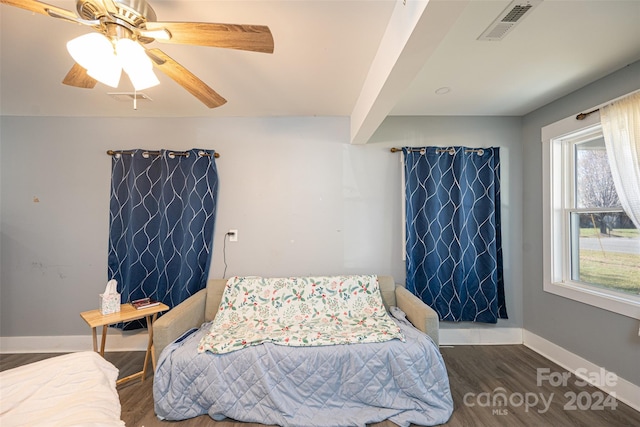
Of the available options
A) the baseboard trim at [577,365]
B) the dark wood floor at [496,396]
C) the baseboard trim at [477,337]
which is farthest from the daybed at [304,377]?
the baseboard trim at [577,365]

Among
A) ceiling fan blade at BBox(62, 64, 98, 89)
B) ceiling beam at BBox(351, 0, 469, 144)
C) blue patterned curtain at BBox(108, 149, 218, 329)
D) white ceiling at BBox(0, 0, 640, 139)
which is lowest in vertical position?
blue patterned curtain at BBox(108, 149, 218, 329)

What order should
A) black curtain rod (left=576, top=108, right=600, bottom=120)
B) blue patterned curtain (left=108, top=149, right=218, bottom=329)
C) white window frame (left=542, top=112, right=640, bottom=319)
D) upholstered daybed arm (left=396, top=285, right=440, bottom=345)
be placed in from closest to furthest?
upholstered daybed arm (left=396, top=285, right=440, bottom=345) < black curtain rod (left=576, top=108, right=600, bottom=120) < white window frame (left=542, top=112, right=640, bottom=319) < blue patterned curtain (left=108, top=149, right=218, bottom=329)

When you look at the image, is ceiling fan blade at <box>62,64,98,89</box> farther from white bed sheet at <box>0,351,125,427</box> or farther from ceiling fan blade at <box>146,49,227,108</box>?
white bed sheet at <box>0,351,125,427</box>

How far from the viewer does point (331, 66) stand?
187 cm

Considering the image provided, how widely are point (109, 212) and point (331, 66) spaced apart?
2639 millimetres

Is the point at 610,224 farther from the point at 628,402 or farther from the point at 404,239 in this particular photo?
the point at 404,239

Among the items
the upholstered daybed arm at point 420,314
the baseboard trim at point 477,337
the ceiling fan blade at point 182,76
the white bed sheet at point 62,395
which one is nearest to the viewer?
the white bed sheet at point 62,395

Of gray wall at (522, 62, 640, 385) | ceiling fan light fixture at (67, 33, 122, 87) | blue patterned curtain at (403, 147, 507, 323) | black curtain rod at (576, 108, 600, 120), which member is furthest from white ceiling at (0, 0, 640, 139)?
blue patterned curtain at (403, 147, 507, 323)

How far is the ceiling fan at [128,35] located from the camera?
1.00 metres

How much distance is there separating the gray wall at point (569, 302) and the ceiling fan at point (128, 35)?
2630 millimetres

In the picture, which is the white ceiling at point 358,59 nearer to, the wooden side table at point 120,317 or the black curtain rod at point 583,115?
the black curtain rod at point 583,115

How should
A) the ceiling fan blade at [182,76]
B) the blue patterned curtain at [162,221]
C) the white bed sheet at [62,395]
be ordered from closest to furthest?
the white bed sheet at [62,395], the ceiling fan blade at [182,76], the blue patterned curtain at [162,221]

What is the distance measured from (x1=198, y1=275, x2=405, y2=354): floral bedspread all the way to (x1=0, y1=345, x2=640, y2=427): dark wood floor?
1.88 feet

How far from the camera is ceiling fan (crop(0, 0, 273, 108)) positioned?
100cm
